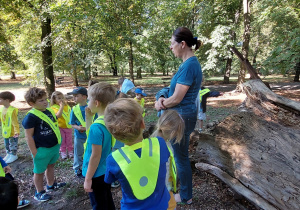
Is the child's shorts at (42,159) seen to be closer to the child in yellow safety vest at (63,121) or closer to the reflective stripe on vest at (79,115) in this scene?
the reflective stripe on vest at (79,115)

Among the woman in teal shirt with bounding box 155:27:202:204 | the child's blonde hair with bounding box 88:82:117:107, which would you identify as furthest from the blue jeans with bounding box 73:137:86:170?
the woman in teal shirt with bounding box 155:27:202:204

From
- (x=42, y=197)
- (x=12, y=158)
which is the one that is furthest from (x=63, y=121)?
(x=42, y=197)

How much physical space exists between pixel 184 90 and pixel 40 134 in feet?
6.29

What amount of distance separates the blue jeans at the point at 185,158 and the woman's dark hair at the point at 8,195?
57.7 inches

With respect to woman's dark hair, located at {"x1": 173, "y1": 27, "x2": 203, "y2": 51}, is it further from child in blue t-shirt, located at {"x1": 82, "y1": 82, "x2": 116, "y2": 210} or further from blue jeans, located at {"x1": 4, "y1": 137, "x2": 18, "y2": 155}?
blue jeans, located at {"x1": 4, "y1": 137, "x2": 18, "y2": 155}

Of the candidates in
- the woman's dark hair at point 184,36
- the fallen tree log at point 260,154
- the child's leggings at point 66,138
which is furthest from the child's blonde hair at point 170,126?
the child's leggings at point 66,138

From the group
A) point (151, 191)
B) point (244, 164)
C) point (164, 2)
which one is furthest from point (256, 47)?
point (151, 191)

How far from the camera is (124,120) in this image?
4.09 feet

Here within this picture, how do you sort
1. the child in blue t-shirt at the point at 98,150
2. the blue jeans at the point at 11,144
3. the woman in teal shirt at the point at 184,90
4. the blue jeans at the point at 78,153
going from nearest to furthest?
the child in blue t-shirt at the point at 98,150 < the woman in teal shirt at the point at 184,90 < the blue jeans at the point at 78,153 < the blue jeans at the point at 11,144

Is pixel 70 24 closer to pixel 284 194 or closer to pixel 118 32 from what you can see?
pixel 118 32

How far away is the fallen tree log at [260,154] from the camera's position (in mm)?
2062

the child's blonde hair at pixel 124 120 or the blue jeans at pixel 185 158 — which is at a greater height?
the child's blonde hair at pixel 124 120

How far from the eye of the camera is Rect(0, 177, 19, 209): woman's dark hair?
111cm

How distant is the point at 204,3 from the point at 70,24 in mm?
9533
